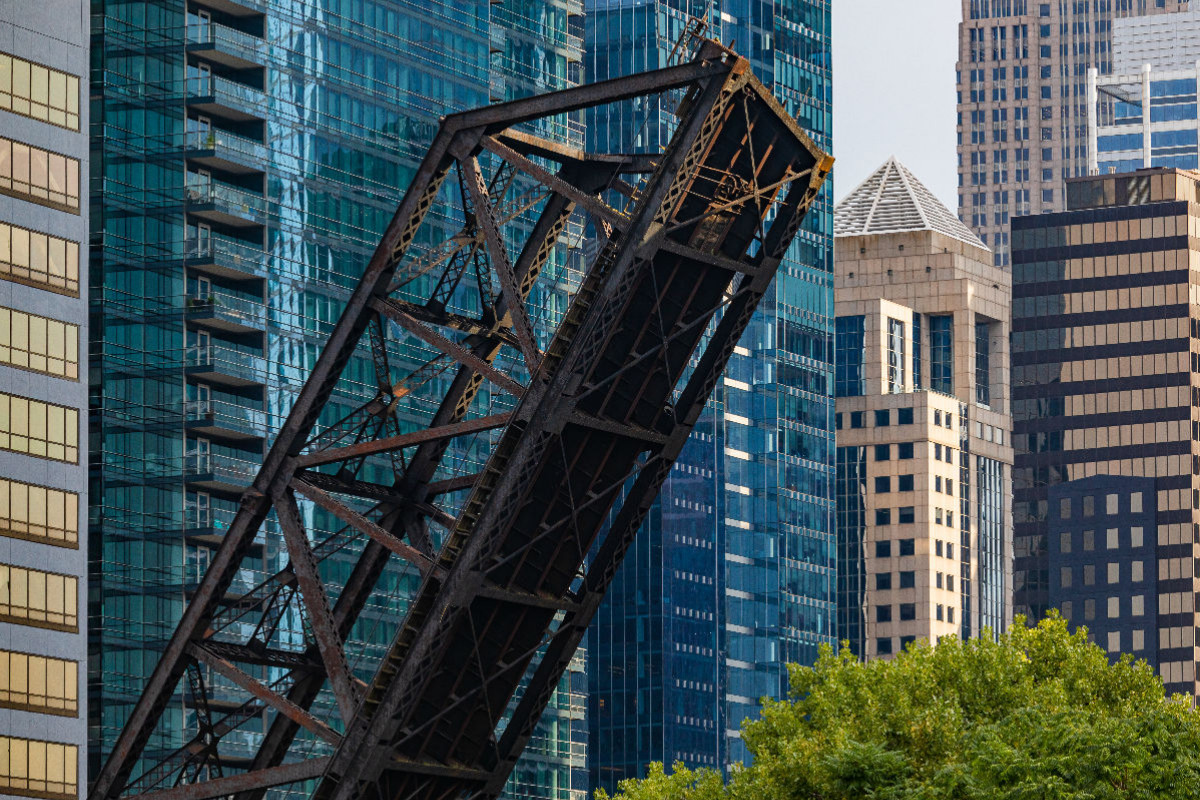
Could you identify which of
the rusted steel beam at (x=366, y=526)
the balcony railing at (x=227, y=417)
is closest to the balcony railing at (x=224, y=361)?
the balcony railing at (x=227, y=417)

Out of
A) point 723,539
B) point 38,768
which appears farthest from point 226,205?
point 723,539

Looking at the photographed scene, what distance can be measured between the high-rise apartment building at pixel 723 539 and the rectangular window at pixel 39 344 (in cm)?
10062

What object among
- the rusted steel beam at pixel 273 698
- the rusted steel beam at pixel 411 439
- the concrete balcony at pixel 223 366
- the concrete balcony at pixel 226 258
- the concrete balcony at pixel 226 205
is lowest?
the rusted steel beam at pixel 273 698

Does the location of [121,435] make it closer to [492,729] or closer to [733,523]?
[492,729]

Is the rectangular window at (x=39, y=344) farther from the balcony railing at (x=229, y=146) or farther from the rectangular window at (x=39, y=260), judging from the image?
the balcony railing at (x=229, y=146)

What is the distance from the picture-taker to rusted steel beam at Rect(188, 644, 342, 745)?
46.2m

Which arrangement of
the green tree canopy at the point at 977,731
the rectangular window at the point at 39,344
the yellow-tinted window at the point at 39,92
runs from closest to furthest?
the green tree canopy at the point at 977,731 < the rectangular window at the point at 39,344 < the yellow-tinted window at the point at 39,92

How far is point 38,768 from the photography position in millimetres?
74312

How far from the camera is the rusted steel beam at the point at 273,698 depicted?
46.2 meters

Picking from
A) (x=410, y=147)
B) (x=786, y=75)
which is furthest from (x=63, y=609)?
(x=786, y=75)

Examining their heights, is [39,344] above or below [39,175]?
below

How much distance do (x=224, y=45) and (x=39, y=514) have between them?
150ft

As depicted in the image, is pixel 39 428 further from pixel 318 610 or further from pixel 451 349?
pixel 451 349

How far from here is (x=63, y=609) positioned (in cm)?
7612
